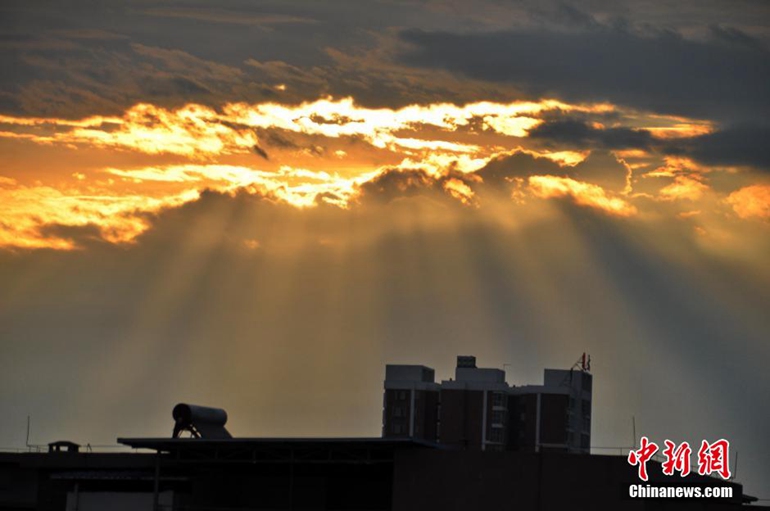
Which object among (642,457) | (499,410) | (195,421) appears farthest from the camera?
(499,410)

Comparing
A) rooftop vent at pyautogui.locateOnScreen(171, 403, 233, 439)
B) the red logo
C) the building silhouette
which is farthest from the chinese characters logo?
the building silhouette

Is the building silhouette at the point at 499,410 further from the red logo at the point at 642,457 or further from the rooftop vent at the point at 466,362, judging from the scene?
the red logo at the point at 642,457

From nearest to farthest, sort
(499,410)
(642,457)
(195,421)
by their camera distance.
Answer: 1. (642,457)
2. (195,421)
3. (499,410)

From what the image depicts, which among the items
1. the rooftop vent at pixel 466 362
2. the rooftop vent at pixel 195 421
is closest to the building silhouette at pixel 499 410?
the rooftop vent at pixel 466 362

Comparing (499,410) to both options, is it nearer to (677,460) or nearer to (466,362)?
(466,362)

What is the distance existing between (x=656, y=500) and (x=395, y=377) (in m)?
119

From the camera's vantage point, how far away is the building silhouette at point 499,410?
176750mm

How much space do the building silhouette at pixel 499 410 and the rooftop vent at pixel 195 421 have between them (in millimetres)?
97682

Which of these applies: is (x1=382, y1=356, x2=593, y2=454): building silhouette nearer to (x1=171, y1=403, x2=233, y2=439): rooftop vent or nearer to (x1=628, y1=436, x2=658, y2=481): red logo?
(x1=171, y1=403, x2=233, y2=439): rooftop vent

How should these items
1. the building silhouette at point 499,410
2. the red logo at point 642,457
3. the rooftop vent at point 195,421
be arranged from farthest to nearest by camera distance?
the building silhouette at point 499,410
the rooftop vent at point 195,421
the red logo at point 642,457

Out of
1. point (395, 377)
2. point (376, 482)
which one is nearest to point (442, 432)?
point (395, 377)

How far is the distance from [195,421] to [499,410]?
339 ft

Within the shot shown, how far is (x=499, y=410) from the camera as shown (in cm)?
17688

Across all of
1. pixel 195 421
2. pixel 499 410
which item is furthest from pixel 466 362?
pixel 195 421
